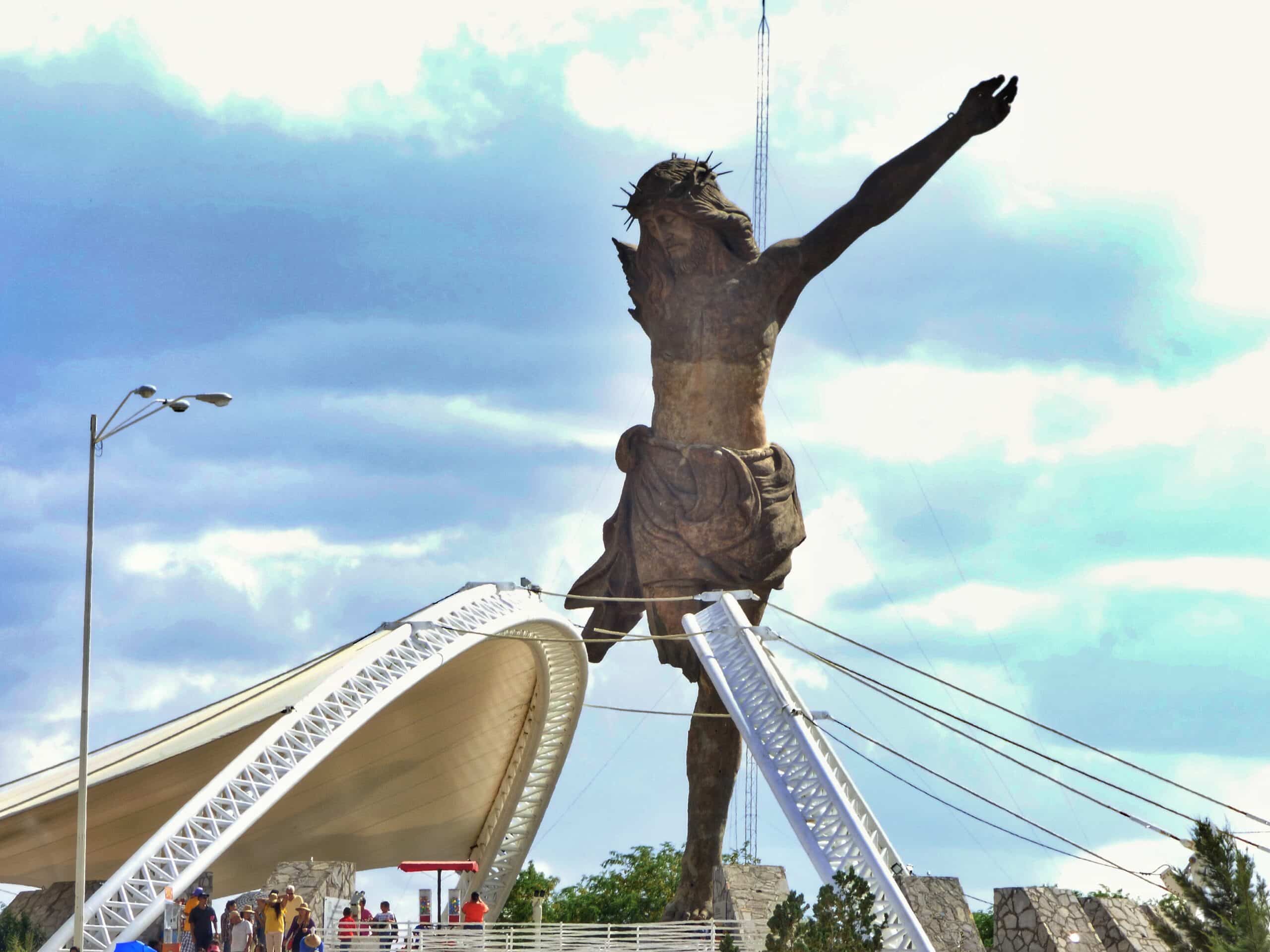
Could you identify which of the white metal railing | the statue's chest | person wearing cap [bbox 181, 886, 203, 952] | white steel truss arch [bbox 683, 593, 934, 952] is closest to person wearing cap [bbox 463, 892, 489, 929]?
the white metal railing

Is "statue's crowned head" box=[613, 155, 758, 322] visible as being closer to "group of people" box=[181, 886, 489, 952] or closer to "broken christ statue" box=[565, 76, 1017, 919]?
"broken christ statue" box=[565, 76, 1017, 919]

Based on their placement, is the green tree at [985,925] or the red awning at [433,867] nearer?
the red awning at [433,867]

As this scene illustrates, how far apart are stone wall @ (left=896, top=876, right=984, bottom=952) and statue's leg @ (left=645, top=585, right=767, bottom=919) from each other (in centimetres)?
637

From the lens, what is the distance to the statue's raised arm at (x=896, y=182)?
73.3ft

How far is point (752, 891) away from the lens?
20031 mm

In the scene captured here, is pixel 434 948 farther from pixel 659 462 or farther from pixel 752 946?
pixel 659 462

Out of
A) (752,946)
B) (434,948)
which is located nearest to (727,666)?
(752,946)

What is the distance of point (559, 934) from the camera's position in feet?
65.6

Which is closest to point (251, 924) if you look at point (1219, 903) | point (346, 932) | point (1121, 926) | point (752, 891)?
point (346, 932)

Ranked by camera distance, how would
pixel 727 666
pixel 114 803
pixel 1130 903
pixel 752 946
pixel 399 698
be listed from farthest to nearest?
1. pixel 399 698
2. pixel 114 803
3. pixel 727 666
4. pixel 752 946
5. pixel 1130 903

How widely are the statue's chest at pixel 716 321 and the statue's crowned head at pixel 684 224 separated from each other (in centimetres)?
30

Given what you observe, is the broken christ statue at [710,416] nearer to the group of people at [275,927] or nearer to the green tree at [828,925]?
the group of people at [275,927]

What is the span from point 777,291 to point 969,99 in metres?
3.97

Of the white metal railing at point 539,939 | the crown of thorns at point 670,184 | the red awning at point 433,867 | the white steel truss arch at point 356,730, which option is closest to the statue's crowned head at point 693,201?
the crown of thorns at point 670,184
